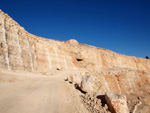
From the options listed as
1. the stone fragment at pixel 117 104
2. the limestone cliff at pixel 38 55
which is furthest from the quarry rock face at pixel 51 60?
the stone fragment at pixel 117 104

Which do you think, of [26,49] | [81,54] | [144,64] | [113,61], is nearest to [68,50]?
[81,54]

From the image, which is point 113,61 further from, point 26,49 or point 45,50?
point 26,49

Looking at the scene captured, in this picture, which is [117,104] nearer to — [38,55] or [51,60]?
[38,55]

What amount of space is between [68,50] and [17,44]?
18943mm

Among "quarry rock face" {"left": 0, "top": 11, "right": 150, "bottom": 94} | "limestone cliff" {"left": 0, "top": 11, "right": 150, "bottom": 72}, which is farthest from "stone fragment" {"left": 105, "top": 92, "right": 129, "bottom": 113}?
"limestone cliff" {"left": 0, "top": 11, "right": 150, "bottom": 72}

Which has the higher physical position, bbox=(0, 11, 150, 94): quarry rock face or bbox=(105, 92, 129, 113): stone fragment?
bbox=(0, 11, 150, 94): quarry rock face

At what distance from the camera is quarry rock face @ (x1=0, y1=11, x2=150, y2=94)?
624 inches

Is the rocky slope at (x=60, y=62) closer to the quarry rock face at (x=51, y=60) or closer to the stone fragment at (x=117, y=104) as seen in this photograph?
the quarry rock face at (x=51, y=60)

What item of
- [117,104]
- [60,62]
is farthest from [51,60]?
[117,104]

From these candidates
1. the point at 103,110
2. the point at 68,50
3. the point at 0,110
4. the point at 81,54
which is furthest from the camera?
the point at 81,54

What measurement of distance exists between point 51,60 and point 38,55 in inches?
158

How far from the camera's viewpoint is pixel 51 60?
93.2 feet

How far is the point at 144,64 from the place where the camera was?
221 feet

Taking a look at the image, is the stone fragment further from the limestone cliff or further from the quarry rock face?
the limestone cliff
